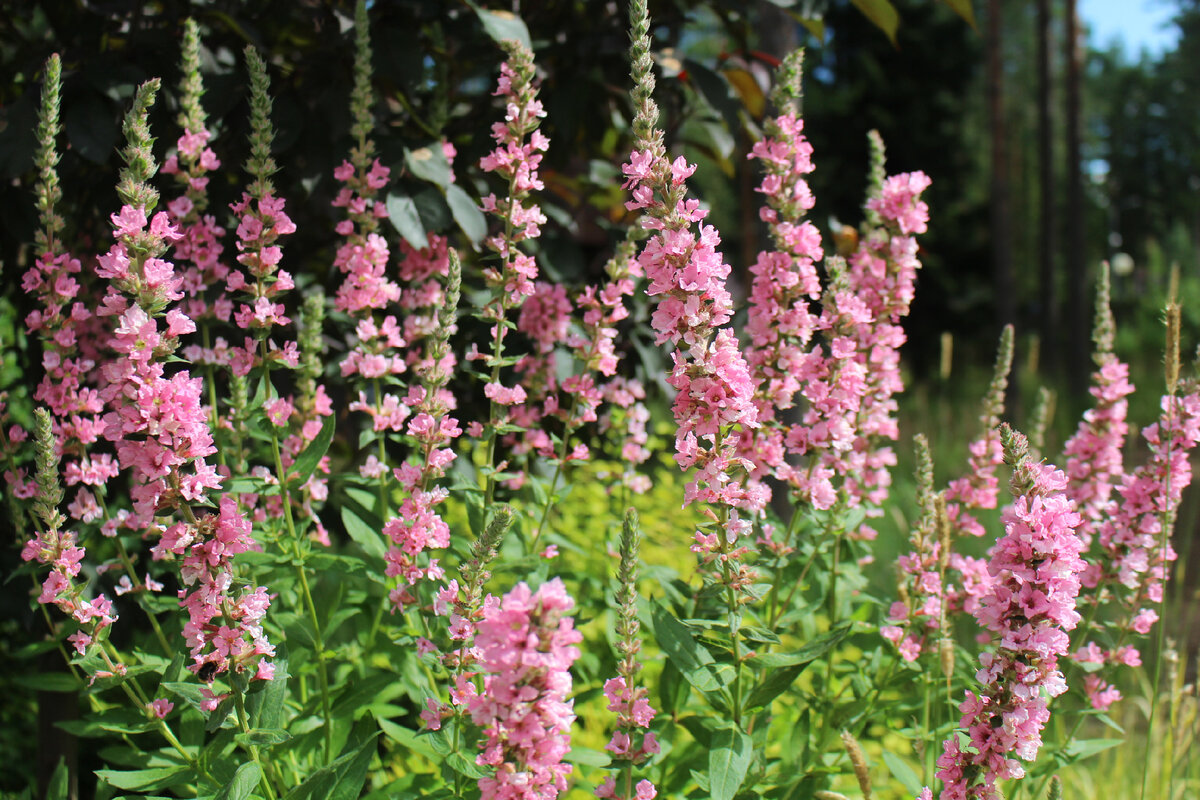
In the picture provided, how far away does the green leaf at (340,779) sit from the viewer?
5.68 ft

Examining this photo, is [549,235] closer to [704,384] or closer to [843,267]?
[843,267]

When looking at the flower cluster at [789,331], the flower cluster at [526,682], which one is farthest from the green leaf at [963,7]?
the flower cluster at [526,682]

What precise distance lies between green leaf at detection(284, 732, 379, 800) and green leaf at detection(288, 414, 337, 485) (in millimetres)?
625

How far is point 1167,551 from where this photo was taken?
2.25 metres

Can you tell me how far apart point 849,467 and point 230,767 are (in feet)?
5.33

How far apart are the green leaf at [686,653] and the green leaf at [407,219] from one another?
3.75 feet

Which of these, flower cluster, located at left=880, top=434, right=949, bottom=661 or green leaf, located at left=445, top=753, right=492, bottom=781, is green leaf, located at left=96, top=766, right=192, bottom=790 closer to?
green leaf, located at left=445, top=753, right=492, bottom=781

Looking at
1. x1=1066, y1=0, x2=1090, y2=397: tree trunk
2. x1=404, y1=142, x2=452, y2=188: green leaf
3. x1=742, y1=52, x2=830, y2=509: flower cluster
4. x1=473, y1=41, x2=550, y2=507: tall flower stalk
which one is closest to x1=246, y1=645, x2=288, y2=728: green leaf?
x1=473, y1=41, x2=550, y2=507: tall flower stalk

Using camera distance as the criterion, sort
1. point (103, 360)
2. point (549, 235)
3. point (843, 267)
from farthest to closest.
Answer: point (549, 235)
point (103, 360)
point (843, 267)

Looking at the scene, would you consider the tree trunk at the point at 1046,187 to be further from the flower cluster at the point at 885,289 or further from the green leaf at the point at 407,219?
the green leaf at the point at 407,219

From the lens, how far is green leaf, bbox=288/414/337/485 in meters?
2.03

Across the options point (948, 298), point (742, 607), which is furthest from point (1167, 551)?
point (948, 298)

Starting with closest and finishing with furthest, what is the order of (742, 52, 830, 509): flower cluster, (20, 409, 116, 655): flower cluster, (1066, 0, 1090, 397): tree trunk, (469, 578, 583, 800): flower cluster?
Answer: (469, 578, 583, 800): flower cluster
(20, 409, 116, 655): flower cluster
(742, 52, 830, 509): flower cluster
(1066, 0, 1090, 397): tree trunk

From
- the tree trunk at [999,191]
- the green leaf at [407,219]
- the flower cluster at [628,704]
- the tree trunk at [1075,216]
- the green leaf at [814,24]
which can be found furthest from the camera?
the tree trunk at [1075,216]
